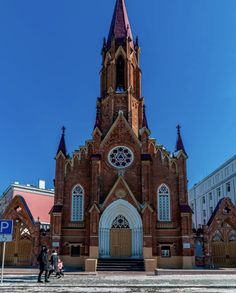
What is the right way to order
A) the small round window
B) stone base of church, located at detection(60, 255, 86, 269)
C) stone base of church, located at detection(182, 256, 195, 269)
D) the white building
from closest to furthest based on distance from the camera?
stone base of church, located at detection(182, 256, 195, 269) → stone base of church, located at detection(60, 255, 86, 269) → the small round window → the white building

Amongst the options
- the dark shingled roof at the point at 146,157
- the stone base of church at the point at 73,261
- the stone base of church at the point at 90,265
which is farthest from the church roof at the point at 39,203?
the dark shingled roof at the point at 146,157

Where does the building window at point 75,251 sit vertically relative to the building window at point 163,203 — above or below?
below

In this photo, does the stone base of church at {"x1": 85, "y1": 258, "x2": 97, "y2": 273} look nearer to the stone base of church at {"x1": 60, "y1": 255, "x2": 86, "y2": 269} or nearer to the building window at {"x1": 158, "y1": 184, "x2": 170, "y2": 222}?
the stone base of church at {"x1": 60, "y1": 255, "x2": 86, "y2": 269}

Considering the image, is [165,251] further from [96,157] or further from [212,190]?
[212,190]

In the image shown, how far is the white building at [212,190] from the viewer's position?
2420 inches

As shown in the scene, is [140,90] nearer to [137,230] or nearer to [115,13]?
[115,13]

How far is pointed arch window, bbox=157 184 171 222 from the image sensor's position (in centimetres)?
3453

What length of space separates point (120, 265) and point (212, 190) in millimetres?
42768

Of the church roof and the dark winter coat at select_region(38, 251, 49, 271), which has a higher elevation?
the church roof

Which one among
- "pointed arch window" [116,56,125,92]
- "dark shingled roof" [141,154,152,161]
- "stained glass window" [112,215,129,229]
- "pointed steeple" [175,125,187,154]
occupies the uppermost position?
"pointed arch window" [116,56,125,92]

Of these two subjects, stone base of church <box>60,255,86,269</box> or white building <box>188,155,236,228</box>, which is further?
white building <box>188,155,236,228</box>

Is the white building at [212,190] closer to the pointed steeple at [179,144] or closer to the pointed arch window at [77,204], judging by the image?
the pointed steeple at [179,144]

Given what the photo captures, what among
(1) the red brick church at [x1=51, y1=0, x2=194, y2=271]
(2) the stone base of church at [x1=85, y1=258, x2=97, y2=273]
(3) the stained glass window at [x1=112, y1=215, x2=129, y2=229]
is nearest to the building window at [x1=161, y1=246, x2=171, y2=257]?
(1) the red brick church at [x1=51, y1=0, x2=194, y2=271]

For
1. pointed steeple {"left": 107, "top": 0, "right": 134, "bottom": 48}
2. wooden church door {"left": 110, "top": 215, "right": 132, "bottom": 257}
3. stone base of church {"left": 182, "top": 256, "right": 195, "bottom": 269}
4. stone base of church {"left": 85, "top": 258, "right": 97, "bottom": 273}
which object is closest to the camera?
stone base of church {"left": 85, "top": 258, "right": 97, "bottom": 273}
